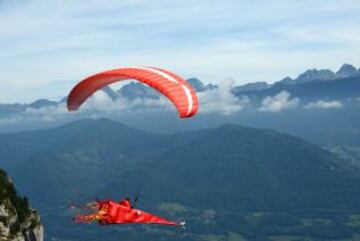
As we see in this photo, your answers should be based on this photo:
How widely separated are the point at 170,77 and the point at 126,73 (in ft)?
9.98

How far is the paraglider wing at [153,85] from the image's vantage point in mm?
36125

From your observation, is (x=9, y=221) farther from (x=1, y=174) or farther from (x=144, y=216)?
(x=144, y=216)

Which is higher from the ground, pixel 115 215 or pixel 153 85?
pixel 153 85

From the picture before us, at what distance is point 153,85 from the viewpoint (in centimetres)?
3838

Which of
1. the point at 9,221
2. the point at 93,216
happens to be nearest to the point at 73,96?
the point at 93,216

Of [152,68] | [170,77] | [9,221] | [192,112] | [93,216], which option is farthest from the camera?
[9,221]

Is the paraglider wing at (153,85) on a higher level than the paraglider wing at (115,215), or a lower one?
higher

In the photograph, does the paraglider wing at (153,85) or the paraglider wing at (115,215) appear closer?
the paraglider wing at (153,85)

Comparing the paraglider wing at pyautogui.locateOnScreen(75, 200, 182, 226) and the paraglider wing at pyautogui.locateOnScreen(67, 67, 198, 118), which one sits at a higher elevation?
the paraglider wing at pyautogui.locateOnScreen(67, 67, 198, 118)

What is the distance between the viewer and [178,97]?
3659 cm

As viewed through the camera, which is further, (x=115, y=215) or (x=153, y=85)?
(x=153, y=85)

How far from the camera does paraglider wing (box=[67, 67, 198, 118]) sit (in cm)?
3612

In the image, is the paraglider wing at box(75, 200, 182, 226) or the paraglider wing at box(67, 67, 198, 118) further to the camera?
the paraglider wing at box(75, 200, 182, 226)

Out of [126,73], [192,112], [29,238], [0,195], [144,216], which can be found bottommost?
[29,238]
